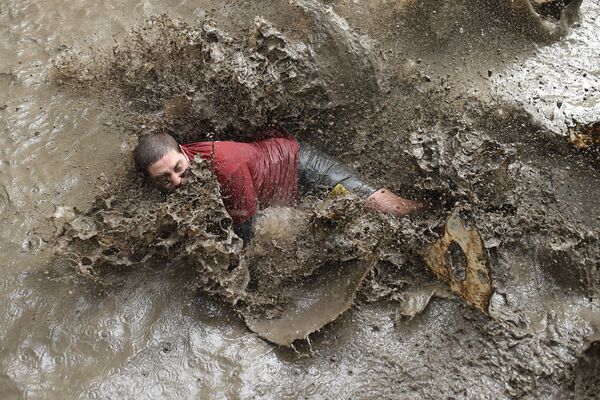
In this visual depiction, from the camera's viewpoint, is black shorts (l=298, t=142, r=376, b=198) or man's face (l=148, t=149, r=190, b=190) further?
black shorts (l=298, t=142, r=376, b=198)

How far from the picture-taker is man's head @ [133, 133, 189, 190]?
3430 mm

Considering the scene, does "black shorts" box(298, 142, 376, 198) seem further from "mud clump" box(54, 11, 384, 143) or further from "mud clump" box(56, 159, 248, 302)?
"mud clump" box(56, 159, 248, 302)

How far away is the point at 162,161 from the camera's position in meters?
3.42

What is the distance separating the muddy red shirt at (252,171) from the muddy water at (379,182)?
1.47 ft

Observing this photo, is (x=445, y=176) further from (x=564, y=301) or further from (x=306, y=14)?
(x=306, y=14)

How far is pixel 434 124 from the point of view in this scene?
13.2ft

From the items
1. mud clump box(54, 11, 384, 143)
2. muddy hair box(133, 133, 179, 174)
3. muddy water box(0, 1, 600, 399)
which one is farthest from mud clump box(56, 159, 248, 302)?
mud clump box(54, 11, 384, 143)

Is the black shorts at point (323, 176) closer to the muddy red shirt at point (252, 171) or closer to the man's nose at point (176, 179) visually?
the muddy red shirt at point (252, 171)

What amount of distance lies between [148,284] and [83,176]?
1052 mm

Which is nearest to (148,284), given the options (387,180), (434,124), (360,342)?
(360,342)

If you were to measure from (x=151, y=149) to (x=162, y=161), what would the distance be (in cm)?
12

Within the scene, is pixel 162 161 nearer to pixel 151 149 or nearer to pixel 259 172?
pixel 151 149

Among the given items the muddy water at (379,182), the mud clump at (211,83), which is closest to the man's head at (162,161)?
the muddy water at (379,182)

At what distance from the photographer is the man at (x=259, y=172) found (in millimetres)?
3459
